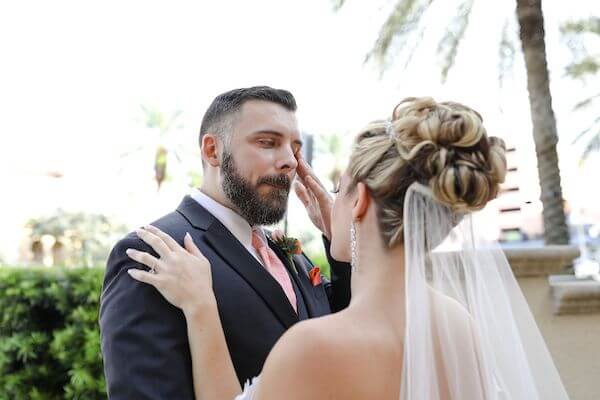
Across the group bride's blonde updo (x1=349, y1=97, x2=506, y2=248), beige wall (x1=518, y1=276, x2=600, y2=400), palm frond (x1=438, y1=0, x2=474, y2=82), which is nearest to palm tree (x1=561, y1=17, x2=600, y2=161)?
palm frond (x1=438, y1=0, x2=474, y2=82)

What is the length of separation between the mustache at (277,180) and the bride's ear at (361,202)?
84 cm

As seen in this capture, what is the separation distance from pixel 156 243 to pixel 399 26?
8.78 m

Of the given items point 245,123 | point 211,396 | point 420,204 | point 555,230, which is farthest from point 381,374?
point 555,230

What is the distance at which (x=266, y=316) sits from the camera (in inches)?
95.0

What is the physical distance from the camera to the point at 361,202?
76.0 inches

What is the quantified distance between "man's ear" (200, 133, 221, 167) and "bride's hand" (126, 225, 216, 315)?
617 mm

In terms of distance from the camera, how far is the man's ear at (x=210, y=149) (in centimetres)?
285

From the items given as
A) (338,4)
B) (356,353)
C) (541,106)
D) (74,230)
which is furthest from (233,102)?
(74,230)

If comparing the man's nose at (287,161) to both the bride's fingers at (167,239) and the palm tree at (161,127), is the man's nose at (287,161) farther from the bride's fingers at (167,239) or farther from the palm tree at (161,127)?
the palm tree at (161,127)

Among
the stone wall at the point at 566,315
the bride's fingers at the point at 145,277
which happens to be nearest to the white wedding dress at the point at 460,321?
the bride's fingers at the point at 145,277

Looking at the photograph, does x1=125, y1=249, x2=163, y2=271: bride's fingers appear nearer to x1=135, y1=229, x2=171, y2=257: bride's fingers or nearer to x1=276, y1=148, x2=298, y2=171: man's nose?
x1=135, y1=229, x2=171, y2=257: bride's fingers

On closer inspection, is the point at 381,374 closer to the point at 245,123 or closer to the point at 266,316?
the point at 266,316

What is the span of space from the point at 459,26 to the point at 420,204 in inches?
368

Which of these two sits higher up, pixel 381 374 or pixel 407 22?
pixel 407 22
